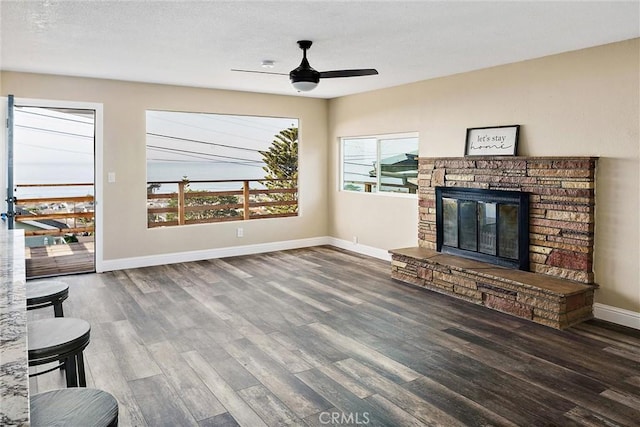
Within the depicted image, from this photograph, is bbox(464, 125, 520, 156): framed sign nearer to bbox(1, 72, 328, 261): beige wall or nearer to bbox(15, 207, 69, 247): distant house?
bbox(1, 72, 328, 261): beige wall

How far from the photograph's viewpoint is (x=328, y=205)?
26.1 ft

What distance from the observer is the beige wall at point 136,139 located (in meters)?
5.65

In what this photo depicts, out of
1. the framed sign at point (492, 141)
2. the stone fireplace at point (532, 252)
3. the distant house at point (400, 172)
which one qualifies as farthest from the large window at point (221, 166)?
the framed sign at point (492, 141)

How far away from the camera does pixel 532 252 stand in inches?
182

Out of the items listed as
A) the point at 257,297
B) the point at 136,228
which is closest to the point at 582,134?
the point at 257,297

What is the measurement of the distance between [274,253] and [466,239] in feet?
10.1

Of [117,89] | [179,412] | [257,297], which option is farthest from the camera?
[117,89]

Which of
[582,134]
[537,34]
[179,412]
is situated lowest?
[179,412]

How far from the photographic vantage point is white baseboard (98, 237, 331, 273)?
6.12 m

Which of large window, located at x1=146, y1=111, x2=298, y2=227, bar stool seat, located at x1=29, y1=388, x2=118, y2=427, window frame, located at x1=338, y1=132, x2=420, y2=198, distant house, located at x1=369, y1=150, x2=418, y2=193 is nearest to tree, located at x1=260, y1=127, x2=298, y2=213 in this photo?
large window, located at x1=146, y1=111, x2=298, y2=227

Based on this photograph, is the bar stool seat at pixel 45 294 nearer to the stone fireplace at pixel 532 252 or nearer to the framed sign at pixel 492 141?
the stone fireplace at pixel 532 252

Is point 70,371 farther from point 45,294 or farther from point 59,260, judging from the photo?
point 59,260

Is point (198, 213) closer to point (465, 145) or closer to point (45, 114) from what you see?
point (45, 114)

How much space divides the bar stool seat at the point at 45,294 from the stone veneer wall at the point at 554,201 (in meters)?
4.11
